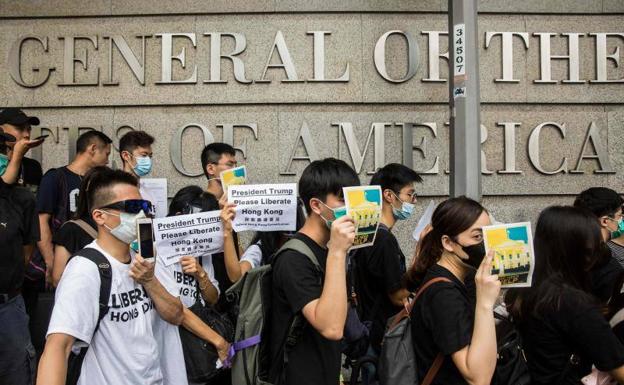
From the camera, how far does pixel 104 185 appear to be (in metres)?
3.24

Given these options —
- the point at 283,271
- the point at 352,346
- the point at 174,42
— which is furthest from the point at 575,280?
the point at 174,42

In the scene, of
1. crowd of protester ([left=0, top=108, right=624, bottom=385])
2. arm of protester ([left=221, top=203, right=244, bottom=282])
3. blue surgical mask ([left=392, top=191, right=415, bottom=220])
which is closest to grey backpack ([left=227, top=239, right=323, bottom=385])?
crowd of protester ([left=0, top=108, right=624, bottom=385])

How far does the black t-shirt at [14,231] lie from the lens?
4.58 metres

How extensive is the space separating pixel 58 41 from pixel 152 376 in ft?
19.8

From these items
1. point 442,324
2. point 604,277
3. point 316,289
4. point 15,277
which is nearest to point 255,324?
point 316,289

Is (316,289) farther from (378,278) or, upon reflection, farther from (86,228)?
(86,228)

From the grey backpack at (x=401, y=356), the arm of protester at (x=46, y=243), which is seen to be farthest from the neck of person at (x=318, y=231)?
the arm of protester at (x=46, y=243)

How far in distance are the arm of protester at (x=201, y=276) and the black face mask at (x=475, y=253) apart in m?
1.68

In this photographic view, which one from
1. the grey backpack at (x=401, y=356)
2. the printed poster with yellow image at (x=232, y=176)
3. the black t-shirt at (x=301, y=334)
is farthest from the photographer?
the printed poster with yellow image at (x=232, y=176)

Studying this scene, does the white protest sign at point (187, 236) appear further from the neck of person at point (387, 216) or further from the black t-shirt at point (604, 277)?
the black t-shirt at point (604, 277)

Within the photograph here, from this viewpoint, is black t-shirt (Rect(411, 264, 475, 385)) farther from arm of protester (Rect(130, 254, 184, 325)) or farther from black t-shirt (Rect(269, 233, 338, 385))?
arm of protester (Rect(130, 254, 184, 325))

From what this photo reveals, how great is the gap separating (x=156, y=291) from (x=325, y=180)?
0.98 meters

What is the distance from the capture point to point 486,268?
291 cm

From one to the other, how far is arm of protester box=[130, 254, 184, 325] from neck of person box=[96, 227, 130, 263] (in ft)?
0.26
